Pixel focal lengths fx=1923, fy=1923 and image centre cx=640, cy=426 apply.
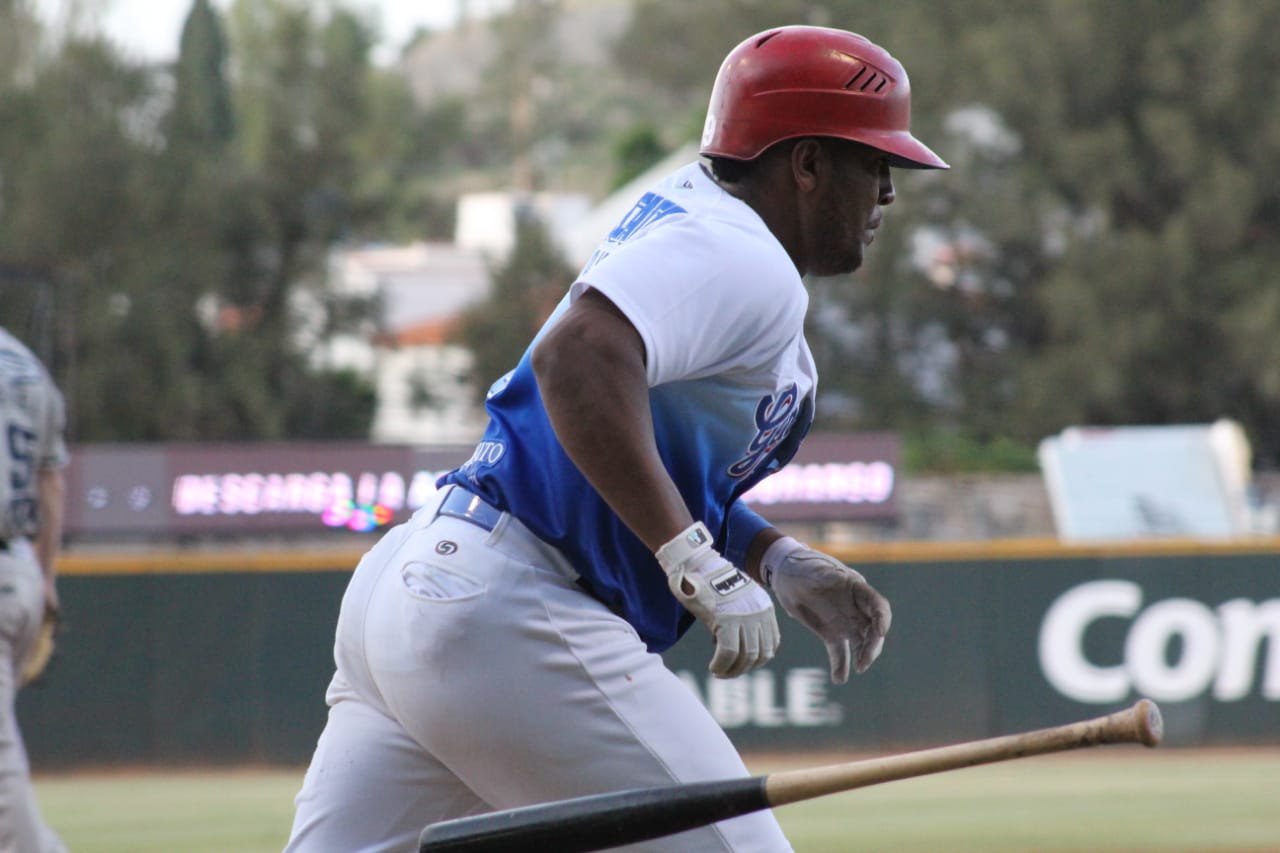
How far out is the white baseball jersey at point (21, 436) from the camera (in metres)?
5.15

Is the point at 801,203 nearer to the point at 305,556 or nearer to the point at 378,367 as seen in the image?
the point at 305,556

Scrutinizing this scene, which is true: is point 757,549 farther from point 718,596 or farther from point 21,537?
point 21,537

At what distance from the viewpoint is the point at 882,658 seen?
422 inches

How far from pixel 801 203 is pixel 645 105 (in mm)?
126281

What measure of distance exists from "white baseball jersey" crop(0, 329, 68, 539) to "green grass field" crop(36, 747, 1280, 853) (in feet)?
9.39

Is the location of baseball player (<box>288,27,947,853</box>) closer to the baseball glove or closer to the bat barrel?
the bat barrel

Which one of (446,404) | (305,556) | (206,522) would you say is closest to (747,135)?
(305,556)

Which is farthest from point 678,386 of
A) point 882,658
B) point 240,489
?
point 240,489

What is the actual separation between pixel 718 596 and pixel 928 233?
1551 inches

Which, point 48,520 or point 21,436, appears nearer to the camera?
point 21,436

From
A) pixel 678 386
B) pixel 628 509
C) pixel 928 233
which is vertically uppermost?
pixel 678 386

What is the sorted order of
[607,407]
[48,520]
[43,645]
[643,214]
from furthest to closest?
1. [43,645]
2. [48,520]
3. [643,214]
4. [607,407]

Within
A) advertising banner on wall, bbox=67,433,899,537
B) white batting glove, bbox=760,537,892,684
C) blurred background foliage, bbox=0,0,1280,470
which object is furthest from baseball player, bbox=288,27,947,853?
blurred background foliage, bbox=0,0,1280,470

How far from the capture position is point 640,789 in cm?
277
